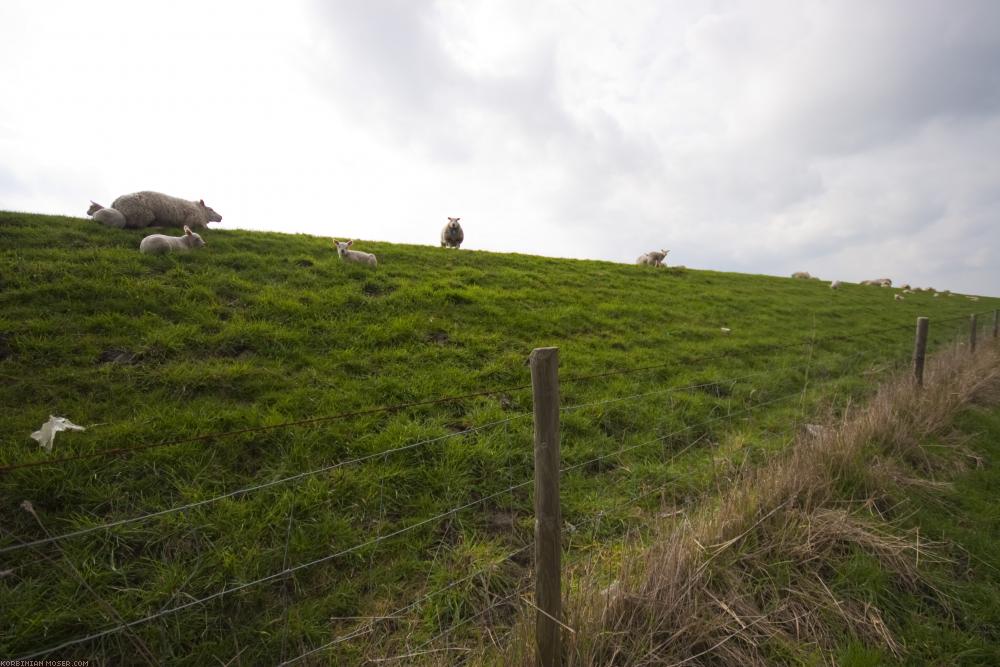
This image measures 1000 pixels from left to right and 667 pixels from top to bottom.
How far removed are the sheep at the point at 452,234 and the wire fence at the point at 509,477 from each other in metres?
9.32

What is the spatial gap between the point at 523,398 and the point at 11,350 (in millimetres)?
5836

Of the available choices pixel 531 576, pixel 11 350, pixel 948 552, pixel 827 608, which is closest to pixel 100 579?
pixel 531 576

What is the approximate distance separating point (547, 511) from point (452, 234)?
532 inches

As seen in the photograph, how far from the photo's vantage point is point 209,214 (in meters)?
10.4

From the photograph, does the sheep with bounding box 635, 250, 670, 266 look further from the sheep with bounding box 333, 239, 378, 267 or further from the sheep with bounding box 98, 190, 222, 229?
the sheep with bounding box 98, 190, 222, 229

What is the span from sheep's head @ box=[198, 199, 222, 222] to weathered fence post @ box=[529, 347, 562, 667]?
37.0 ft

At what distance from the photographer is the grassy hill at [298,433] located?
2.77m

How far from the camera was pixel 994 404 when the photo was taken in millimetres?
6816

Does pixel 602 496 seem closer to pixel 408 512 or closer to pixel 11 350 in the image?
pixel 408 512

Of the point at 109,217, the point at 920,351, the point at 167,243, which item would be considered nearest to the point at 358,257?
the point at 167,243

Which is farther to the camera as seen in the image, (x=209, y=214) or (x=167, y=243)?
(x=209, y=214)

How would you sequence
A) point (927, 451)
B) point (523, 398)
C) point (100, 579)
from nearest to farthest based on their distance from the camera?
point (100, 579) < point (927, 451) < point (523, 398)

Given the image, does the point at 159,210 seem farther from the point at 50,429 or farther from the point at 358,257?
the point at 50,429

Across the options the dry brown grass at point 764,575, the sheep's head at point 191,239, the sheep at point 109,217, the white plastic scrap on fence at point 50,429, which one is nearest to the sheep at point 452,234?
the sheep's head at point 191,239
